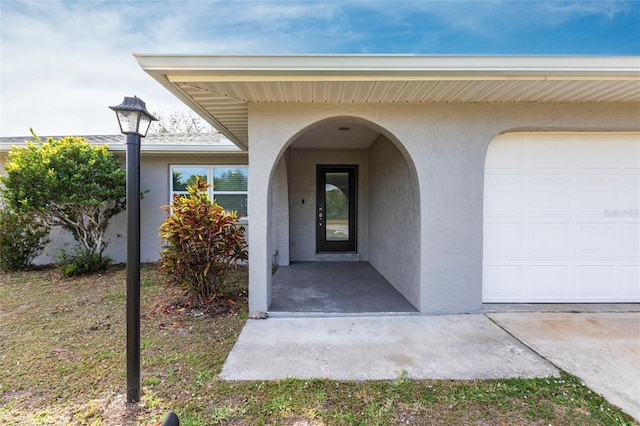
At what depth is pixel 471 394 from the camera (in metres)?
2.33

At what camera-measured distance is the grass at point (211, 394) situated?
2084mm

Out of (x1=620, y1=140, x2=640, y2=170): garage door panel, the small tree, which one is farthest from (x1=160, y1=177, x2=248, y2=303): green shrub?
(x1=620, y1=140, x2=640, y2=170): garage door panel

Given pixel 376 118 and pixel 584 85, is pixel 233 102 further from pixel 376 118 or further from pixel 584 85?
pixel 584 85

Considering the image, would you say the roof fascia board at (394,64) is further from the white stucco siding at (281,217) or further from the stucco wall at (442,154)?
the white stucco siding at (281,217)

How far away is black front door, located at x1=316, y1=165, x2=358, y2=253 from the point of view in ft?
26.0

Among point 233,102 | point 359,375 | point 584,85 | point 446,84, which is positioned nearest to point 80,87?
point 233,102

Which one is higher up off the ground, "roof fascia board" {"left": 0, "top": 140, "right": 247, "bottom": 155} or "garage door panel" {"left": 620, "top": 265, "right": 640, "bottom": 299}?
"roof fascia board" {"left": 0, "top": 140, "right": 247, "bottom": 155}

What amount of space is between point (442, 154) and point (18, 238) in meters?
8.81

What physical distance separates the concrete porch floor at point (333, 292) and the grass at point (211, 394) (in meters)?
1.19

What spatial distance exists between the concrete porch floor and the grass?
1192 millimetres

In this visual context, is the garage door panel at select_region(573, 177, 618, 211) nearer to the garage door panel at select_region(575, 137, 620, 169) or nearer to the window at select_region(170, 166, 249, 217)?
the garage door panel at select_region(575, 137, 620, 169)

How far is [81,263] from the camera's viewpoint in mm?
6172

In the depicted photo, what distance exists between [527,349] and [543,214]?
84.3 inches

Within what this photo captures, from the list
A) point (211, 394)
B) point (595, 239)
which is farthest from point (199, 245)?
point (595, 239)
